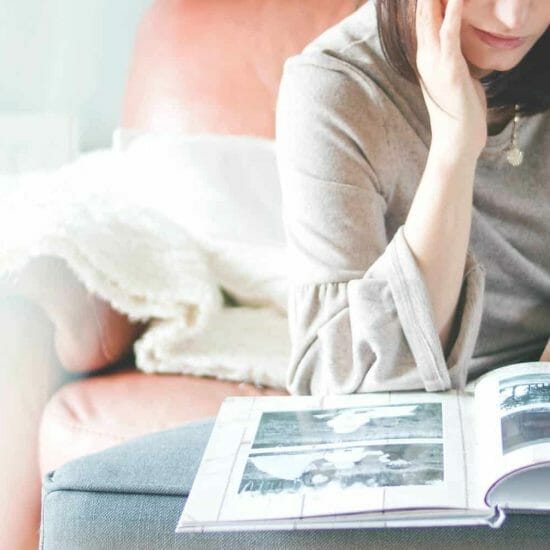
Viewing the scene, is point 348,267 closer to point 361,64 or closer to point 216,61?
point 361,64

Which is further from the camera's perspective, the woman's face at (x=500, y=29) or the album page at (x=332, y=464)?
the woman's face at (x=500, y=29)

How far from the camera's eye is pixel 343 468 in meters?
0.87

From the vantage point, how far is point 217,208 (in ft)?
5.34

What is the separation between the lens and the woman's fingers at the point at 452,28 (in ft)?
3.37

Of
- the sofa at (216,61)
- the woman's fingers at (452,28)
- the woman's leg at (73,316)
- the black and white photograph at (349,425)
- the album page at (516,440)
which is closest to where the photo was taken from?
the album page at (516,440)

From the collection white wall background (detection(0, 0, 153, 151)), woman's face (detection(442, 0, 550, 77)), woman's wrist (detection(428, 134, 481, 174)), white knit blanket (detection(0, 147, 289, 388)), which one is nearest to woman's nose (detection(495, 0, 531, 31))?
woman's face (detection(442, 0, 550, 77))

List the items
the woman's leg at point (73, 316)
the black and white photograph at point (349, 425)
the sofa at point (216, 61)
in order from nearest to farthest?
1. the black and white photograph at point (349, 425)
2. the woman's leg at point (73, 316)
3. the sofa at point (216, 61)

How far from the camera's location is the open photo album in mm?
806

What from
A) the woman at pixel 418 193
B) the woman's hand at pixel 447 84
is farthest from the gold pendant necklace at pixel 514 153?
the woman's hand at pixel 447 84

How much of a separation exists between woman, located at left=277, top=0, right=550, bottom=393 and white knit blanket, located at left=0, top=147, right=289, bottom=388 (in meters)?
0.33

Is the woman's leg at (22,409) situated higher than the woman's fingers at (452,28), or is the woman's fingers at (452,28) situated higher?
the woman's fingers at (452,28)

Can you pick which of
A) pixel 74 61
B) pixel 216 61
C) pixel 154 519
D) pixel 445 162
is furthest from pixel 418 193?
pixel 74 61

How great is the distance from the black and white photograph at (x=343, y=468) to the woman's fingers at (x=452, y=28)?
15.8 inches

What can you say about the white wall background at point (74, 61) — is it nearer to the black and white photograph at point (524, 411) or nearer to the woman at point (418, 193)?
the woman at point (418, 193)
